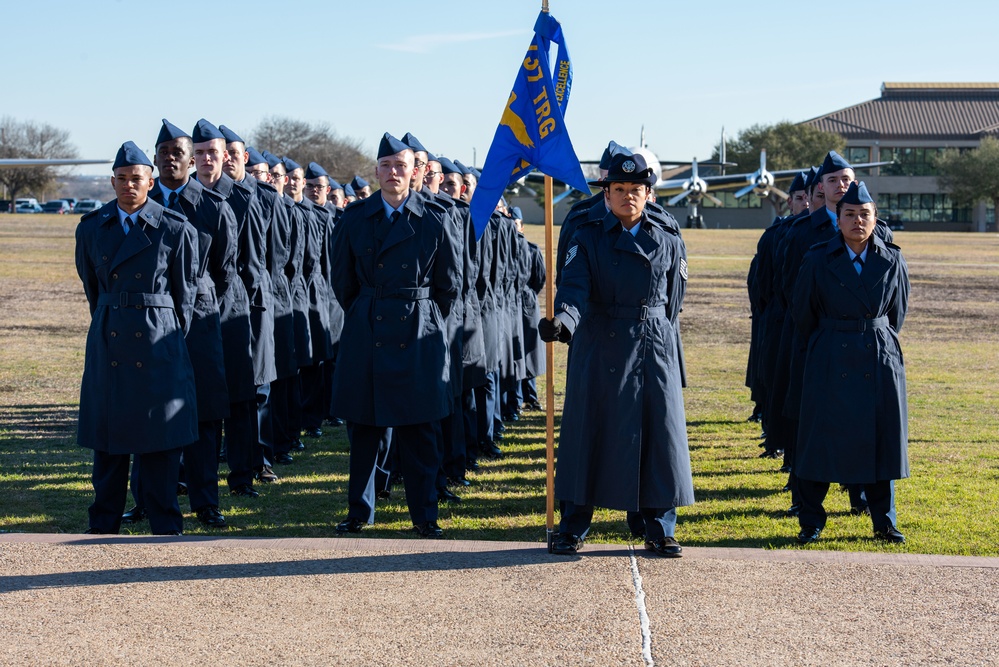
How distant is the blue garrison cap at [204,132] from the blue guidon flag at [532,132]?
2.42 m

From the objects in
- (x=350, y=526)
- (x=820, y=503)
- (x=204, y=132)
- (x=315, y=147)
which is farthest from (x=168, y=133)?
(x=315, y=147)

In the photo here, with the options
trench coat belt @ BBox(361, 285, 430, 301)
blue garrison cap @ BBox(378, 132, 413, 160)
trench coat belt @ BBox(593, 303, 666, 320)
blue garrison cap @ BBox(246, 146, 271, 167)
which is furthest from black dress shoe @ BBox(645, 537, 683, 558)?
blue garrison cap @ BBox(246, 146, 271, 167)

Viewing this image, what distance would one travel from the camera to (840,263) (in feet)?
22.1

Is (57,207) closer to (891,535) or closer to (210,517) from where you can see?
(210,517)

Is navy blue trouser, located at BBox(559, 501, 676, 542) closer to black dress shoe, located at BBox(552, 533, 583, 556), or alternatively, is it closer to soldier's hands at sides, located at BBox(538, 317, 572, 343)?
black dress shoe, located at BBox(552, 533, 583, 556)

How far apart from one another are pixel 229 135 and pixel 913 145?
103 metres

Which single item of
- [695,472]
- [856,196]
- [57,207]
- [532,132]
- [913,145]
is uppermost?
[913,145]

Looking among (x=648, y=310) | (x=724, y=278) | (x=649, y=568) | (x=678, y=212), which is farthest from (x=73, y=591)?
(x=678, y=212)

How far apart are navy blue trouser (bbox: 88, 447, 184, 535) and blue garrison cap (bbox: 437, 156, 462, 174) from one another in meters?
4.13

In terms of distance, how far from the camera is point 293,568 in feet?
18.7

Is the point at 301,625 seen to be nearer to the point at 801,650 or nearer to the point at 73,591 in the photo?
the point at 73,591

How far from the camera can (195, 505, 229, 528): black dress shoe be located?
714cm

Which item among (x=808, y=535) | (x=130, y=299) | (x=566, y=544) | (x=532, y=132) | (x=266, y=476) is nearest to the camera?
(x=566, y=544)

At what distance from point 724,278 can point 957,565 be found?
29143mm
